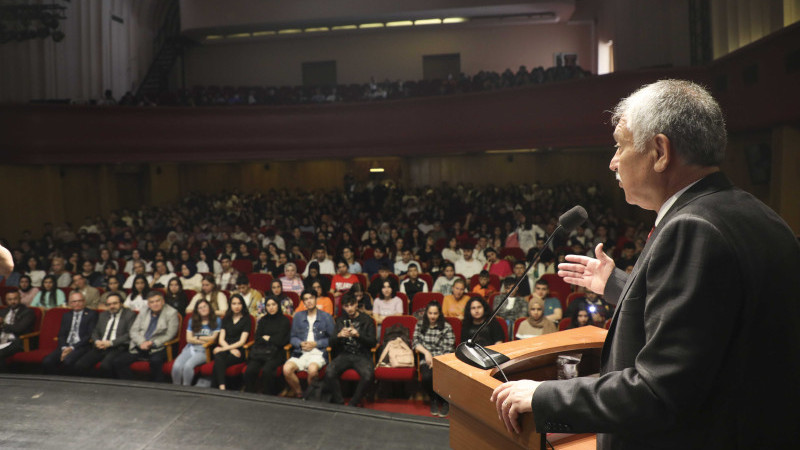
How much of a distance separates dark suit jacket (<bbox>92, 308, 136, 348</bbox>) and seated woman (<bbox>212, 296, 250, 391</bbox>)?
38.1 inches

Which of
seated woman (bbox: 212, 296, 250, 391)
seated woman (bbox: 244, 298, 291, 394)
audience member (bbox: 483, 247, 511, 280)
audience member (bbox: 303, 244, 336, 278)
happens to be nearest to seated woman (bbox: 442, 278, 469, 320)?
audience member (bbox: 483, 247, 511, 280)

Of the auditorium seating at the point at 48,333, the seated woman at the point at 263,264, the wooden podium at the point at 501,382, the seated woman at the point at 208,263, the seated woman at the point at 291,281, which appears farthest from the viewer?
the seated woman at the point at 208,263

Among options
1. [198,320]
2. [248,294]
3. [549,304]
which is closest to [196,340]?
[198,320]

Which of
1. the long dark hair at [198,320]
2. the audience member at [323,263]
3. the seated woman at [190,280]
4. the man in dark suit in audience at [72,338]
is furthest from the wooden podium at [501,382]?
the seated woman at [190,280]

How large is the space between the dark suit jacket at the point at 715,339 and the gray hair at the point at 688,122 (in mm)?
85

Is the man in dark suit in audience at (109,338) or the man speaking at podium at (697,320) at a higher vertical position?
the man speaking at podium at (697,320)

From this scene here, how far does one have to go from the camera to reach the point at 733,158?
884cm

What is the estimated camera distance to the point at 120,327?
5438 mm

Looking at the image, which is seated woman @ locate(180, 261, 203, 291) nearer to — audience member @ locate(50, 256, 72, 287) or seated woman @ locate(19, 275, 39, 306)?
audience member @ locate(50, 256, 72, 287)

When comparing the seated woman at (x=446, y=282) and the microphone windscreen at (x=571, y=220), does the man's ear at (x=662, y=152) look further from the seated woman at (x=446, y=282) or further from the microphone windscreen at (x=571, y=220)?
the seated woman at (x=446, y=282)

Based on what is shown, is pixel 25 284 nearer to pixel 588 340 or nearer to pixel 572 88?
pixel 588 340

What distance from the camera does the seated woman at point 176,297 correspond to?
615 cm

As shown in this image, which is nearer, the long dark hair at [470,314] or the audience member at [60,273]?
the long dark hair at [470,314]

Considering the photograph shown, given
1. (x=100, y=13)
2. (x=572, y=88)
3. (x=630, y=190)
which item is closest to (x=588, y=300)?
(x=630, y=190)
